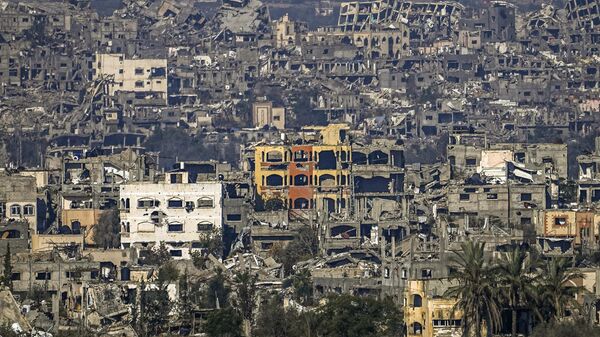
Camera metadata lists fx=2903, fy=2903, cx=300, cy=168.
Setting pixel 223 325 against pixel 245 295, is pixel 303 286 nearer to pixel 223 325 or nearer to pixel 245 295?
pixel 245 295

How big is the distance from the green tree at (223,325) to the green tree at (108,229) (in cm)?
2569

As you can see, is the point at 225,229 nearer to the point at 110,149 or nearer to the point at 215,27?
the point at 110,149

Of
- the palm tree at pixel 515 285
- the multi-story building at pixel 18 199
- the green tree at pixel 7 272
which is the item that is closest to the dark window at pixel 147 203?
the multi-story building at pixel 18 199

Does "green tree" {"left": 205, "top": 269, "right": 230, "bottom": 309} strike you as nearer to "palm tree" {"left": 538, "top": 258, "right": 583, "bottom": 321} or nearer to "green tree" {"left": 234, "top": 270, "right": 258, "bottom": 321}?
"green tree" {"left": 234, "top": 270, "right": 258, "bottom": 321}

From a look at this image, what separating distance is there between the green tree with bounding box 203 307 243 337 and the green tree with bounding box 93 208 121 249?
25686 mm

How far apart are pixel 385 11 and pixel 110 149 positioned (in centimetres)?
6804

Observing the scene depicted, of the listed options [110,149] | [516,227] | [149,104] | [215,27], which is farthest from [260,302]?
[215,27]

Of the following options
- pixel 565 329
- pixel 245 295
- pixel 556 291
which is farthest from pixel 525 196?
pixel 565 329

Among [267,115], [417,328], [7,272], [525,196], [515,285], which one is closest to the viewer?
[515,285]

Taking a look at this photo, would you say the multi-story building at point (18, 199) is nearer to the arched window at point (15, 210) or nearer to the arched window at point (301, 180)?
the arched window at point (15, 210)

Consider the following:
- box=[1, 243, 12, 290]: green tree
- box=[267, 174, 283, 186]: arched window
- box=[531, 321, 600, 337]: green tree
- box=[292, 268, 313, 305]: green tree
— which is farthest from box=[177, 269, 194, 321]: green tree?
box=[267, 174, 283, 186]: arched window

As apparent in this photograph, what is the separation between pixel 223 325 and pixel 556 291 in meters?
7.03

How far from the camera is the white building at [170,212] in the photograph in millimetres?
88062

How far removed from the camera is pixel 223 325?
5966 cm
